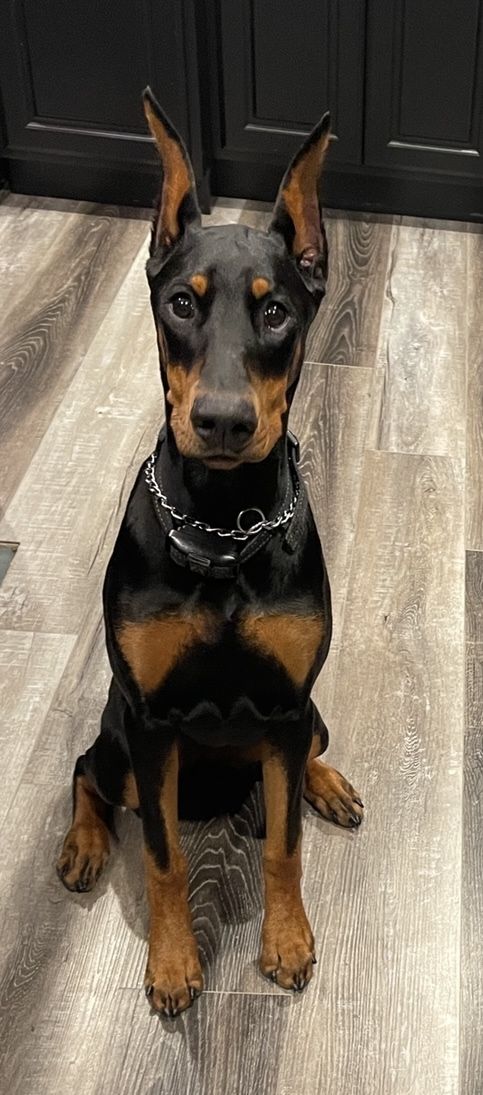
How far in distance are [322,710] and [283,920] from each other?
1.48 feet

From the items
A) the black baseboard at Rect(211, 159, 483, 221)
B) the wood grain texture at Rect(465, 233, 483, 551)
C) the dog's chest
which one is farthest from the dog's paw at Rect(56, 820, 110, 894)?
the black baseboard at Rect(211, 159, 483, 221)

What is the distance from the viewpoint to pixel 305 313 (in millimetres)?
1312

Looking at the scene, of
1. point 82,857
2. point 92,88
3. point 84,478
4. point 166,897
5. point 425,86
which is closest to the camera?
point 166,897

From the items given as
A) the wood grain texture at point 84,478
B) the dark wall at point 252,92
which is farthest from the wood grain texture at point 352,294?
the wood grain texture at point 84,478

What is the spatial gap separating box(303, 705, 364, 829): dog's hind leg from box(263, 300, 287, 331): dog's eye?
77 cm

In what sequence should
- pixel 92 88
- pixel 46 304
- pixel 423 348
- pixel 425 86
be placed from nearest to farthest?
pixel 423 348 → pixel 46 304 → pixel 425 86 → pixel 92 88

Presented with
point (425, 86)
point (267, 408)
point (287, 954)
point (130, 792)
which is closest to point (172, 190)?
point (267, 408)

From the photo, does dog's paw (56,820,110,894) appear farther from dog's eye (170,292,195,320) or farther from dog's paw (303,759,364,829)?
→ dog's eye (170,292,195,320)

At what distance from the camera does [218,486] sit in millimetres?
1352

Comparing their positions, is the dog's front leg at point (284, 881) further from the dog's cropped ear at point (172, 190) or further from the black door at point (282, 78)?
the black door at point (282, 78)

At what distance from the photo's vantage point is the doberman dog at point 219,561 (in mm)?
1233

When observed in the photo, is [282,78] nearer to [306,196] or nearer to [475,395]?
[475,395]

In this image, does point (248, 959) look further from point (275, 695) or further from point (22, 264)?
point (22, 264)

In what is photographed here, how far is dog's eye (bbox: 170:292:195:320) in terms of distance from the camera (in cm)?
125
